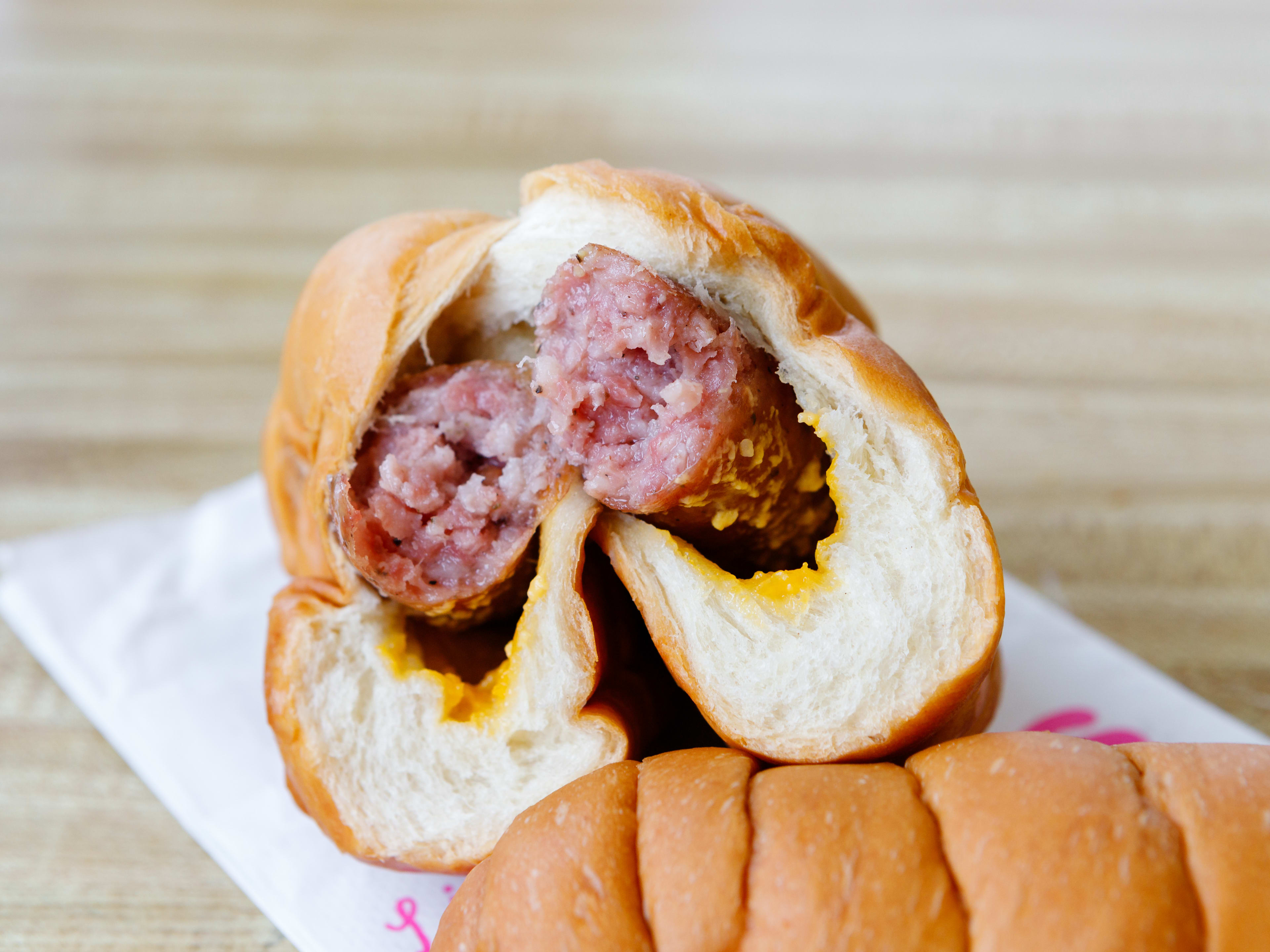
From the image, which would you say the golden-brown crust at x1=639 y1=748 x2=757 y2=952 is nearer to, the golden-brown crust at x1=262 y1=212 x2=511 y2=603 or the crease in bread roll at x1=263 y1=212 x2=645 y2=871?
the crease in bread roll at x1=263 y1=212 x2=645 y2=871

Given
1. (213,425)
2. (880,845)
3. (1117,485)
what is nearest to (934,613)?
(880,845)

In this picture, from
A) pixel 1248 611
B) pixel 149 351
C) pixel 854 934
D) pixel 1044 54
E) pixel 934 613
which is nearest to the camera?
pixel 854 934

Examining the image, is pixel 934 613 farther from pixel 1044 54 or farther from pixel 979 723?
pixel 1044 54

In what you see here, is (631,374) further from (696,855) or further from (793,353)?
(696,855)

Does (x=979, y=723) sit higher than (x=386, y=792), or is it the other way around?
(x=979, y=723)

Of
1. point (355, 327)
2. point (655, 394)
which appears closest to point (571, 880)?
point (655, 394)

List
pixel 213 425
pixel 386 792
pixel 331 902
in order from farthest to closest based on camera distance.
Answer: pixel 213 425
pixel 331 902
pixel 386 792

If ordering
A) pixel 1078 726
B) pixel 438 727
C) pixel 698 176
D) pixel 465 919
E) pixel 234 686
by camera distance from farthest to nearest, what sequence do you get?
1. pixel 698 176
2. pixel 234 686
3. pixel 1078 726
4. pixel 438 727
5. pixel 465 919
